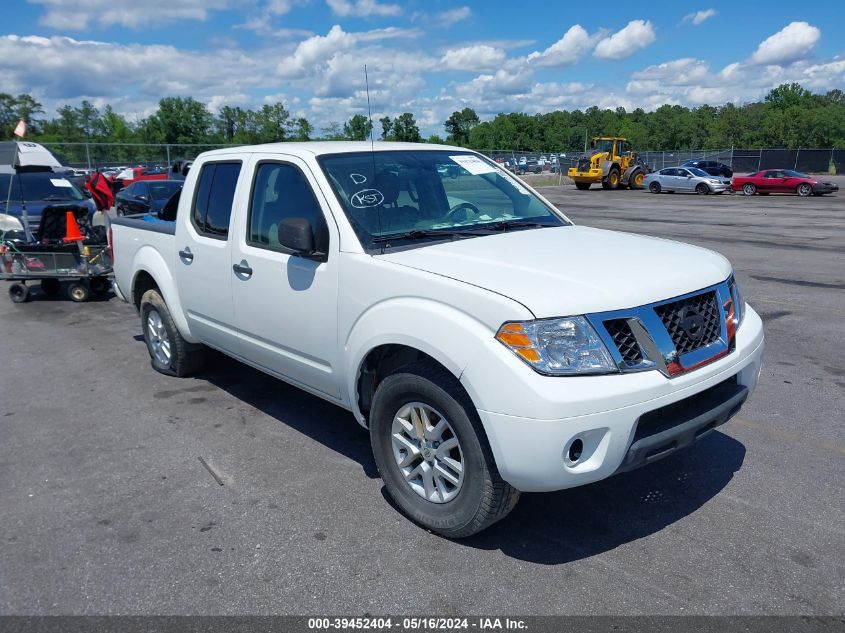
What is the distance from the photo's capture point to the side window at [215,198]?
16.0 ft

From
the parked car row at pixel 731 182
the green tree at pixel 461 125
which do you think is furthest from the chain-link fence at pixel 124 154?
the green tree at pixel 461 125

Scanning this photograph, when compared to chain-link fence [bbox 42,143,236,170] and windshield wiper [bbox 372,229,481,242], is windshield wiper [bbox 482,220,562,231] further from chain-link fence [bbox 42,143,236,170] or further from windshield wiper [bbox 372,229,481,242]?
chain-link fence [bbox 42,143,236,170]

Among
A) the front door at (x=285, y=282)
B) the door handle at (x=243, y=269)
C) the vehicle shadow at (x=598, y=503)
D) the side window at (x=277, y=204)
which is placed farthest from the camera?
the door handle at (x=243, y=269)

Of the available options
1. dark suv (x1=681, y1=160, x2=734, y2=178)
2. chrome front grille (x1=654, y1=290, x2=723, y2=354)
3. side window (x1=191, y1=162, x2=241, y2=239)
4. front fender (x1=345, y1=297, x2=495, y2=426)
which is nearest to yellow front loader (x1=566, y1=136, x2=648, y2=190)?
dark suv (x1=681, y1=160, x2=734, y2=178)

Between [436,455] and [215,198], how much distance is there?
2735 millimetres

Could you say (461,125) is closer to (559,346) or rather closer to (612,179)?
(612,179)

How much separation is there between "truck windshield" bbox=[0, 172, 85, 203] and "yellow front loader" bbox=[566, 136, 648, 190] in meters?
32.5

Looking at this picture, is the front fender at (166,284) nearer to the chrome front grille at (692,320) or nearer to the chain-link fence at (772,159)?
the chrome front grille at (692,320)

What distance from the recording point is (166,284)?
18.6 feet

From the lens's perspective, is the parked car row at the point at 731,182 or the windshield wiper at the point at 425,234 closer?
the windshield wiper at the point at 425,234

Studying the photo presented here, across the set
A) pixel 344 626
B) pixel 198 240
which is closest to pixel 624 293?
pixel 344 626

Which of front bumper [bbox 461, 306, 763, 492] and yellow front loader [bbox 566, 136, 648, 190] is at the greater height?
yellow front loader [bbox 566, 136, 648, 190]

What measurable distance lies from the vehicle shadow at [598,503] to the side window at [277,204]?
1434 mm

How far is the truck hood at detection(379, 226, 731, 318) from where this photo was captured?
3.07 m
